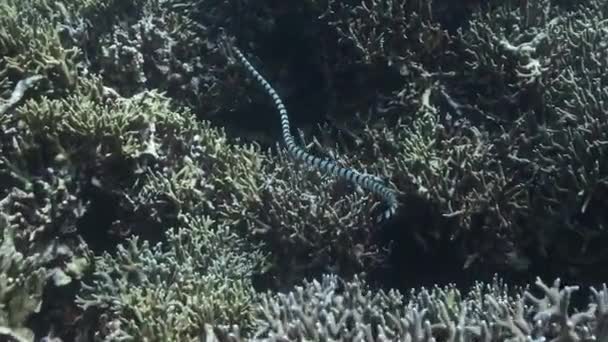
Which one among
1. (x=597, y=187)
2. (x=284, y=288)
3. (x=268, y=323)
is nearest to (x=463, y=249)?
(x=597, y=187)

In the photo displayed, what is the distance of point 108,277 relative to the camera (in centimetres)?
404

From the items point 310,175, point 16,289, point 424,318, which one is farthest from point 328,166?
point 16,289

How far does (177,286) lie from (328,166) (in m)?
1.55

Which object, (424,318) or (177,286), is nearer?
(424,318)

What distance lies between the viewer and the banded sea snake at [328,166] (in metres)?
4.43

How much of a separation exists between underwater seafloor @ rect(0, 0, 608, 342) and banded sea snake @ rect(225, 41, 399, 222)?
0.20 feet

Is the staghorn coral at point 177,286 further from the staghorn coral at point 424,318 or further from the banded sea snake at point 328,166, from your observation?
the banded sea snake at point 328,166

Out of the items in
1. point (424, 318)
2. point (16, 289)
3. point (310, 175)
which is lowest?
point (424, 318)

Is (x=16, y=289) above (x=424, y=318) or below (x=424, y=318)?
above

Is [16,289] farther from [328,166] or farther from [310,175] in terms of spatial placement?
[328,166]

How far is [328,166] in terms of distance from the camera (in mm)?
4828

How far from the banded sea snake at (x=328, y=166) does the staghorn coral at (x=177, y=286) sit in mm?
840

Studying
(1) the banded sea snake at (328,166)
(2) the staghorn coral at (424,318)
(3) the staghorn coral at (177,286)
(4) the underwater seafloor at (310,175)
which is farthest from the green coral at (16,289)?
(1) the banded sea snake at (328,166)

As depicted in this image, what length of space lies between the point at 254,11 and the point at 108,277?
2977 millimetres
